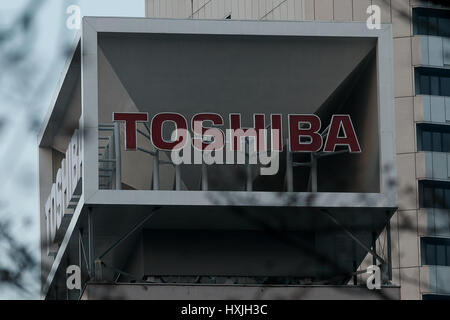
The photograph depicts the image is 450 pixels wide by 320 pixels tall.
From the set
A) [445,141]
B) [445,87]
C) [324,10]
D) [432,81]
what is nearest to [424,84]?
[432,81]

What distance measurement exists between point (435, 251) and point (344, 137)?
41004mm

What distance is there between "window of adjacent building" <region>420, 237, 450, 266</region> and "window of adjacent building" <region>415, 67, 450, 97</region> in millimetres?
8380

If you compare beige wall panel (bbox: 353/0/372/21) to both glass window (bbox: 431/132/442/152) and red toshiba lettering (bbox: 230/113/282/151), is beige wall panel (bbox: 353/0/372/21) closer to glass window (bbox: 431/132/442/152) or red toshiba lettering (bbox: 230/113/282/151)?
glass window (bbox: 431/132/442/152)

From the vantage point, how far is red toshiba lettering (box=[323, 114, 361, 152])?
136ft

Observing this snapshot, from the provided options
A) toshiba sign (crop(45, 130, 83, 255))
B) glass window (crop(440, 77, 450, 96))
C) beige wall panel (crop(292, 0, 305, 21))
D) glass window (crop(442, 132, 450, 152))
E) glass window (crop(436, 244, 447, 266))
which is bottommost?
glass window (crop(436, 244, 447, 266))

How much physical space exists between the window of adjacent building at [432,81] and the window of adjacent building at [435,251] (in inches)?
330

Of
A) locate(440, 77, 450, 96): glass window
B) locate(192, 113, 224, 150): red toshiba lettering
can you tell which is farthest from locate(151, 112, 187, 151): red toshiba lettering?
locate(440, 77, 450, 96): glass window

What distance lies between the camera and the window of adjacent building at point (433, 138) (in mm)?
83125

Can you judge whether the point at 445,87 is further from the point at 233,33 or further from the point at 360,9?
the point at 233,33

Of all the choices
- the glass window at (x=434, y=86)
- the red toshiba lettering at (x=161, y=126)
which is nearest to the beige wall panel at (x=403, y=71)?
the glass window at (x=434, y=86)

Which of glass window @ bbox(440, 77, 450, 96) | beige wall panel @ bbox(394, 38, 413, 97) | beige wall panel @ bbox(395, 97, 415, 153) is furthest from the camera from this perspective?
glass window @ bbox(440, 77, 450, 96)
